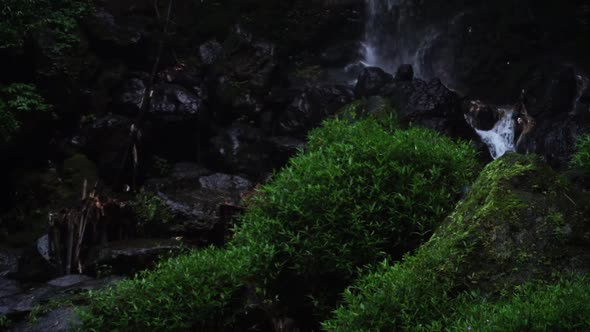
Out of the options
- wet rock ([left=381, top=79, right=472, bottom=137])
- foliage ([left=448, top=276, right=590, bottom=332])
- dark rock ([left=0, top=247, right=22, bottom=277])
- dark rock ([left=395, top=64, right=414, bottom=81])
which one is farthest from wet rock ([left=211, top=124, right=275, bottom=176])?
foliage ([left=448, top=276, right=590, bottom=332])

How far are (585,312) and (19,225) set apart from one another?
39.4 feet

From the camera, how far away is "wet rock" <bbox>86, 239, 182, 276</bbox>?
828 centimetres

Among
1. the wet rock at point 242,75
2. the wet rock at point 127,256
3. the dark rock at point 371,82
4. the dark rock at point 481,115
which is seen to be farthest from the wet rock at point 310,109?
the wet rock at point 127,256

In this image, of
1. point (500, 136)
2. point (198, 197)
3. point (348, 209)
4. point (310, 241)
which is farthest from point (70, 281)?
point (500, 136)

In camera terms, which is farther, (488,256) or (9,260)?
(9,260)

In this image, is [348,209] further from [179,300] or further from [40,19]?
[40,19]

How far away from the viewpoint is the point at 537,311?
9.67ft

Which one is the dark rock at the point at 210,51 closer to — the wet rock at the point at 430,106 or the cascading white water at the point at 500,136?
the wet rock at the point at 430,106

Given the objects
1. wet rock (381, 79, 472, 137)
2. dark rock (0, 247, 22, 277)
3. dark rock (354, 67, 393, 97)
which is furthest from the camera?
dark rock (354, 67, 393, 97)

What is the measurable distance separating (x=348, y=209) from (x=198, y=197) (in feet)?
22.2

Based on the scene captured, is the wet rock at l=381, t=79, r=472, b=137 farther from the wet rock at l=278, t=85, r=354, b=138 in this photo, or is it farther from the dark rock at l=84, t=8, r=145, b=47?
the dark rock at l=84, t=8, r=145, b=47

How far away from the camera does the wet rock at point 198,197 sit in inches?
395

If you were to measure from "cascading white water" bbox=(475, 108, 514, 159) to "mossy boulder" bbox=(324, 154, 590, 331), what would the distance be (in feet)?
32.0

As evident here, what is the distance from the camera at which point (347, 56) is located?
19000 mm
